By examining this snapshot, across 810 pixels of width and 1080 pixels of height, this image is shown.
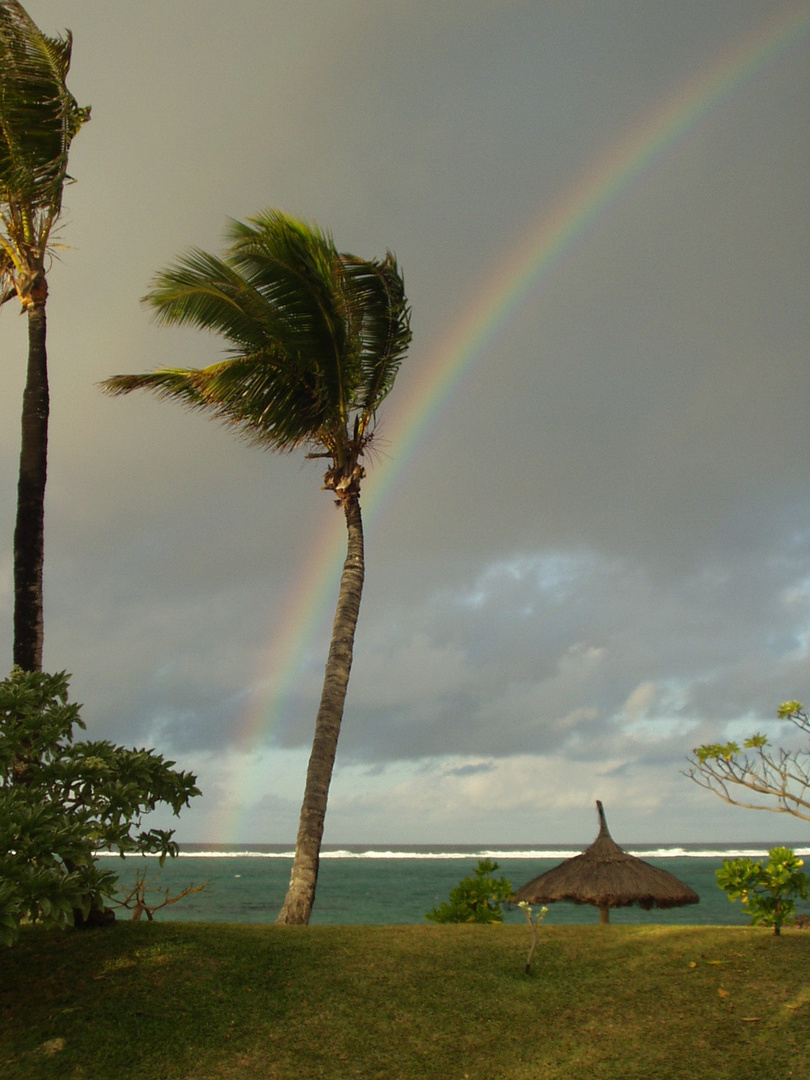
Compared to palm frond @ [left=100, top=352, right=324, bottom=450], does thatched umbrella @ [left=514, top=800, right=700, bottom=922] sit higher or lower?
lower

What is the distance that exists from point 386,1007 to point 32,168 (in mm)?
10507

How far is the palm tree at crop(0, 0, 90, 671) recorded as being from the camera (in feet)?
33.1

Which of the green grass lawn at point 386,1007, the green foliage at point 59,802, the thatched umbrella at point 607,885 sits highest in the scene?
the green foliage at point 59,802

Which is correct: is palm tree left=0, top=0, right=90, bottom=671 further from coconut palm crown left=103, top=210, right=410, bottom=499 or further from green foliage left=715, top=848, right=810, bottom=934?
green foliage left=715, top=848, right=810, bottom=934

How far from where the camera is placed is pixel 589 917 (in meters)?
46.7

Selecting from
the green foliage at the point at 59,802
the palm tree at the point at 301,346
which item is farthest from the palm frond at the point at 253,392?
the green foliage at the point at 59,802

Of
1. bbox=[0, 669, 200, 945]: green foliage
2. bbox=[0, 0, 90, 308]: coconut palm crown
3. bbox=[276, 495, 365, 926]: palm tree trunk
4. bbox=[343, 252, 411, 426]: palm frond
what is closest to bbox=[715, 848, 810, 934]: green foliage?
bbox=[276, 495, 365, 926]: palm tree trunk

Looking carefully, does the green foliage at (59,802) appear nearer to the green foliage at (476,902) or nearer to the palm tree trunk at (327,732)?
the palm tree trunk at (327,732)

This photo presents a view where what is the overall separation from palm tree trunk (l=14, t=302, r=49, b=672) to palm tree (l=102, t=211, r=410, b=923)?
3356mm

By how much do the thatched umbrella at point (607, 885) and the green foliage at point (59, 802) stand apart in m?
7.00

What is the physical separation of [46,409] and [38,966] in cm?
624

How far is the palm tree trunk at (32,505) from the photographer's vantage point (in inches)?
364

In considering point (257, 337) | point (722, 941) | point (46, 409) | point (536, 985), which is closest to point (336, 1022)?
point (536, 985)

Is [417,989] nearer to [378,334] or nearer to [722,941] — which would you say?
[722,941]
